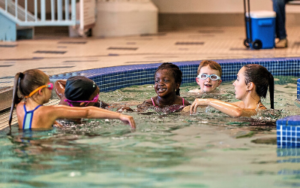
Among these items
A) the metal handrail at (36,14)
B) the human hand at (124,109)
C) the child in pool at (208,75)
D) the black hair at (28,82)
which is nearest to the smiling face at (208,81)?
the child in pool at (208,75)

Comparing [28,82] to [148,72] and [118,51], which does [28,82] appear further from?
[118,51]

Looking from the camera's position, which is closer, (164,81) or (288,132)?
(288,132)

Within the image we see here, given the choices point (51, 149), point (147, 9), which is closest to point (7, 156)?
point (51, 149)

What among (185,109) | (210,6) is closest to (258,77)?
(185,109)

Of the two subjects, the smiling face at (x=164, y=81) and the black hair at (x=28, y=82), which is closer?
the black hair at (x=28, y=82)

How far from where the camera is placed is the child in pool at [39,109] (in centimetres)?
312

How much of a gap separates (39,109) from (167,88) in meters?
1.15

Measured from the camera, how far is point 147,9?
11383mm

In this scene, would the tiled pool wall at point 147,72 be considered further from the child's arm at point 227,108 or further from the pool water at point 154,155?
the child's arm at point 227,108

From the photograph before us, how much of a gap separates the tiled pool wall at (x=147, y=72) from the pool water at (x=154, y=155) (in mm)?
1675

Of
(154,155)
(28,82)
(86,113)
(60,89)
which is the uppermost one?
(28,82)

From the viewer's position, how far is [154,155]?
2.93 m

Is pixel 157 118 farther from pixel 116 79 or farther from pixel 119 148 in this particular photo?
pixel 116 79

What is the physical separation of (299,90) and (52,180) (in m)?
3.22
